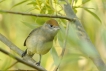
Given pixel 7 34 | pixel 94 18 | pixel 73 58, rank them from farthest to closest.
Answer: pixel 7 34, pixel 94 18, pixel 73 58

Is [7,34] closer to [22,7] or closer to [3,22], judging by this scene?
[3,22]

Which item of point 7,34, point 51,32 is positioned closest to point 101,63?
point 51,32

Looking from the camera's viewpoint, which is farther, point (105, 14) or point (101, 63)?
point (101, 63)

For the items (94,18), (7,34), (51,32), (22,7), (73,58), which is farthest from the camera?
(7,34)

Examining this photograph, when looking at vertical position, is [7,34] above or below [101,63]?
below

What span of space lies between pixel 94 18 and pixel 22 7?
1.74 ft

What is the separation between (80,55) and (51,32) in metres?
1.57

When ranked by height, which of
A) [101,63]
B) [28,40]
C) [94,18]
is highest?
[94,18]

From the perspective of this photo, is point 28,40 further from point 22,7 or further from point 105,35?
point 105,35

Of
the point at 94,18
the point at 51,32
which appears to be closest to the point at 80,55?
the point at 94,18

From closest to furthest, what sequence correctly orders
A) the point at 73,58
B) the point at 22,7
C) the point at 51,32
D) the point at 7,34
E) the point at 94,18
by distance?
1. the point at 73,58
2. the point at 94,18
3. the point at 22,7
4. the point at 51,32
5. the point at 7,34

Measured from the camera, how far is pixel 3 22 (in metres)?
2.81

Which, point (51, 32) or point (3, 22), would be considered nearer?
point (51, 32)

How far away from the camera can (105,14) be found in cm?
82
